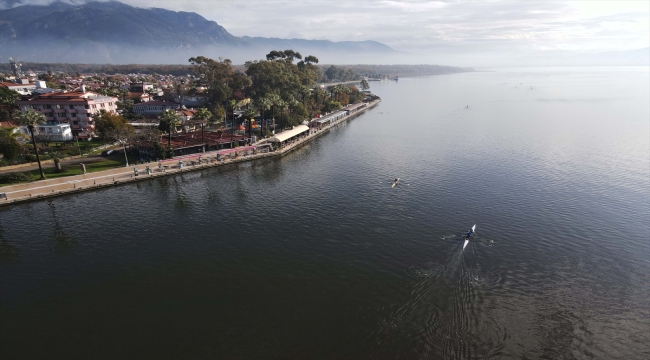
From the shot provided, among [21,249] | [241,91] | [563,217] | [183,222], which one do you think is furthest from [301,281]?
[241,91]

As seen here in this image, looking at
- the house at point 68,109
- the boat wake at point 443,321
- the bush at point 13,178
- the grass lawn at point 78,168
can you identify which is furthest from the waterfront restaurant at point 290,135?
the boat wake at point 443,321

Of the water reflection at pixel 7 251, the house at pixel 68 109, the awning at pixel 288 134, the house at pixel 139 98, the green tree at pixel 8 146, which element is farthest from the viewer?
the house at pixel 139 98

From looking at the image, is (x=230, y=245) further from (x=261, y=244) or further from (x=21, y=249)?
(x=21, y=249)

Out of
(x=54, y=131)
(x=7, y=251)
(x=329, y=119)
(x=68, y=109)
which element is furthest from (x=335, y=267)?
(x=329, y=119)

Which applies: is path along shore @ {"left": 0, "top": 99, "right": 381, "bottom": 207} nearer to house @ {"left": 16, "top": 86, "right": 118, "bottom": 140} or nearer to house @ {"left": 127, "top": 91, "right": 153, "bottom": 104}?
house @ {"left": 16, "top": 86, "right": 118, "bottom": 140}

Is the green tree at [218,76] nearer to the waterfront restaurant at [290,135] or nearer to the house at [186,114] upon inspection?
the house at [186,114]

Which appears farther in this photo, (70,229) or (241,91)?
(241,91)
